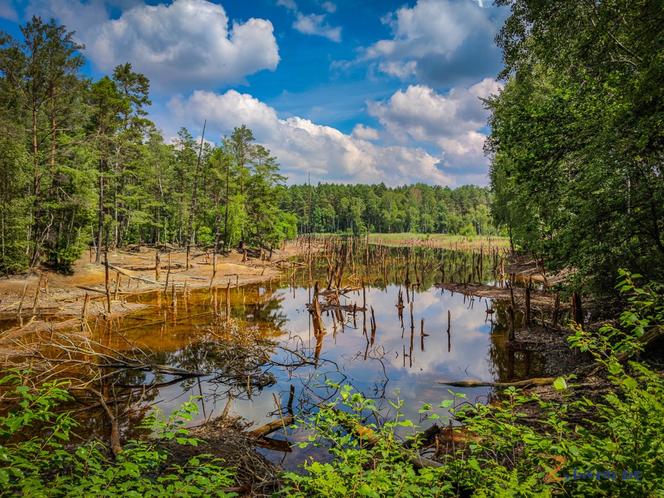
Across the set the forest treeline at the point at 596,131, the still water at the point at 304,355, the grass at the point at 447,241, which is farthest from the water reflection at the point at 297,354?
the grass at the point at 447,241

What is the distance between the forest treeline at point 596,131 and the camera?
29.1 feet

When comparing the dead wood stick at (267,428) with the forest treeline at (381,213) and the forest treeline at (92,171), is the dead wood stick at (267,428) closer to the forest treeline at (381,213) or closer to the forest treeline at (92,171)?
the forest treeline at (92,171)

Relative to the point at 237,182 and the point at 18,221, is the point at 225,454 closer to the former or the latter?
the point at 18,221

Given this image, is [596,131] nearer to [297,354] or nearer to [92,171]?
[297,354]

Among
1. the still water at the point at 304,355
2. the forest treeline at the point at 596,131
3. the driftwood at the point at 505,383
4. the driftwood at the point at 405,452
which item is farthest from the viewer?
the still water at the point at 304,355

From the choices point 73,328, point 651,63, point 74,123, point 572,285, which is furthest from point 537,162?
point 74,123

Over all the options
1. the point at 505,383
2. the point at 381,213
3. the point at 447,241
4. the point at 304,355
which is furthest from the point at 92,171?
the point at 381,213

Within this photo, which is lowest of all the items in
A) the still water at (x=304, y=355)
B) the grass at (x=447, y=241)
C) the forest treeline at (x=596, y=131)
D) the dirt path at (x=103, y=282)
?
the still water at (x=304, y=355)

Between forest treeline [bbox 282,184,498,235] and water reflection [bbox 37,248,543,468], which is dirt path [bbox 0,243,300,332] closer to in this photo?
water reflection [bbox 37,248,543,468]

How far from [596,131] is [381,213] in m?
114

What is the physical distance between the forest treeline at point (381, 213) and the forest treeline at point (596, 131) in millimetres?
95682

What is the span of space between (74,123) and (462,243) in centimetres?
8287

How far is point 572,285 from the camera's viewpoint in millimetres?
11336

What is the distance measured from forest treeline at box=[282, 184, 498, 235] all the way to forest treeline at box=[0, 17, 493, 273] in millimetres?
50386
